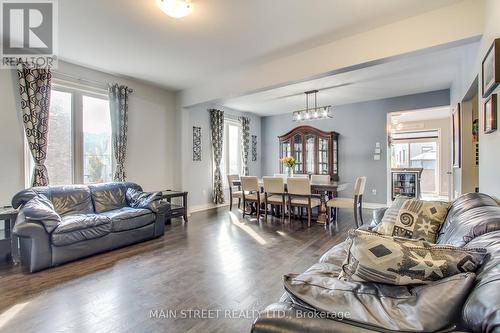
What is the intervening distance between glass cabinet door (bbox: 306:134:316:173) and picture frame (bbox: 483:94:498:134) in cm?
459

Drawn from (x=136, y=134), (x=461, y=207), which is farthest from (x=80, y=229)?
(x=461, y=207)

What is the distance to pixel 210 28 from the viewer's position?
2959 millimetres

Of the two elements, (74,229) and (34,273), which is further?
(74,229)

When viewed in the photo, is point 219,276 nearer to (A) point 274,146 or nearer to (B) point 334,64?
(B) point 334,64

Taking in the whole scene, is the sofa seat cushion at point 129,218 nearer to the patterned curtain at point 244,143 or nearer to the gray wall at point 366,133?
the patterned curtain at point 244,143

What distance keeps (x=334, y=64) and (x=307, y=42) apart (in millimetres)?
453

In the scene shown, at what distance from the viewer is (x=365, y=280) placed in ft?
3.48

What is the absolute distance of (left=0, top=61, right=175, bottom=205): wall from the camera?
11.2ft

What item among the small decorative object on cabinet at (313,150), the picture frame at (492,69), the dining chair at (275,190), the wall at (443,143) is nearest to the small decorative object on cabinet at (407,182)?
the small decorative object on cabinet at (313,150)

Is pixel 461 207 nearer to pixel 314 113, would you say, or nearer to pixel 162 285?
pixel 162 285

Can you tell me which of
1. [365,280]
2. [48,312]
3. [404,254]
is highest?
[404,254]

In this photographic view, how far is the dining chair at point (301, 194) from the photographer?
4609 millimetres

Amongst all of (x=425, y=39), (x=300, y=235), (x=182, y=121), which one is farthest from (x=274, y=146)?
(x=425, y=39)

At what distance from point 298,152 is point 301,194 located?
8.64ft
